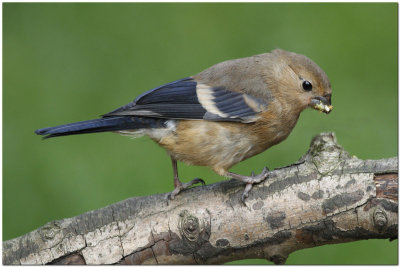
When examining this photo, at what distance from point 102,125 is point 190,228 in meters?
1.06

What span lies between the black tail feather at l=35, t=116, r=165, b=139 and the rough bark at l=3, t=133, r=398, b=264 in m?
0.60

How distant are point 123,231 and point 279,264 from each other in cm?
109

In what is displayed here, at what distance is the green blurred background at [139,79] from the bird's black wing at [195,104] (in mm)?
1676

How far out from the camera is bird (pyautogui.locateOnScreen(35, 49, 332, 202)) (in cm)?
459

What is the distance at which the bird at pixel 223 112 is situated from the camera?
181 inches

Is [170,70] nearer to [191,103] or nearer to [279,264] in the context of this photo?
[191,103]

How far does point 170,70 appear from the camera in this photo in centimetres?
723

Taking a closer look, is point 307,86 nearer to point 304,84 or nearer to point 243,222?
point 304,84

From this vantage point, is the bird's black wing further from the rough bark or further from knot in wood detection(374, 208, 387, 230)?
knot in wood detection(374, 208, 387, 230)

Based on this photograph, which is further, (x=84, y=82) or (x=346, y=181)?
(x=84, y=82)

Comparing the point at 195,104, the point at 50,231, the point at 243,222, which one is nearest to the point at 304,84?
the point at 195,104

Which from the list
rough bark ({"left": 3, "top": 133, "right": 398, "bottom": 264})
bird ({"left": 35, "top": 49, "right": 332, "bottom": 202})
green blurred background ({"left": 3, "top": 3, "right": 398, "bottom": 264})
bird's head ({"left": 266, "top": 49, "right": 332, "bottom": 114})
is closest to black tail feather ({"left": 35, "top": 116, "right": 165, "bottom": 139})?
bird ({"left": 35, "top": 49, "right": 332, "bottom": 202})

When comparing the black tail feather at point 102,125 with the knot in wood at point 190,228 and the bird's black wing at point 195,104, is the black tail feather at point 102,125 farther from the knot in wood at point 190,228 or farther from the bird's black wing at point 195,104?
the knot in wood at point 190,228

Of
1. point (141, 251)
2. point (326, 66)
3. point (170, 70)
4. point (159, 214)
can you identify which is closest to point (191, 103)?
point (159, 214)
